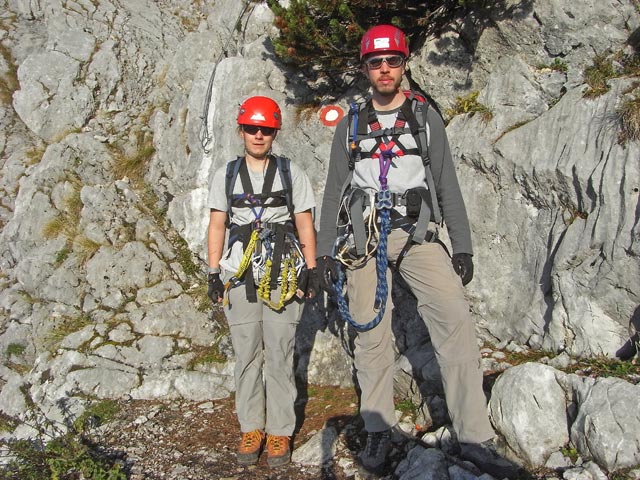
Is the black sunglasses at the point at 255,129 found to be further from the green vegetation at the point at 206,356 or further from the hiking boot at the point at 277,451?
the green vegetation at the point at 206,356

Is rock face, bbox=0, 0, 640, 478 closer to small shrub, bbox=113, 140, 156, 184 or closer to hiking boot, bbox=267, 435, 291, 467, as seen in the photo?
small shrub, bbox=113, 140, 156, 184

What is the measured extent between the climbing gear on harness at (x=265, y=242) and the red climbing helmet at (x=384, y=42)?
165cm

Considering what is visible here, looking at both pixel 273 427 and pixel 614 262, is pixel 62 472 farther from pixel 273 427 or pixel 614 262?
pixel 614 262

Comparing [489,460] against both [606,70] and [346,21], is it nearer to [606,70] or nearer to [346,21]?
[606,70]

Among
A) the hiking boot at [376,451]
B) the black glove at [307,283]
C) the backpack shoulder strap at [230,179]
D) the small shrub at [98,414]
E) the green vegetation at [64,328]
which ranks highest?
the backpack shoulder strap at [230,179]

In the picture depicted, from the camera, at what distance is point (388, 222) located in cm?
470

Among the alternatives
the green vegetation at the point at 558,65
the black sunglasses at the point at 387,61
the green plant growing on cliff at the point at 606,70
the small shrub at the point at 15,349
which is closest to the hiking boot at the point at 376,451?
the black sunglasses at the point at 387,61

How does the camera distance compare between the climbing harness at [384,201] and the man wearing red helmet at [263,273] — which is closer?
the climbing harness at [384,201]

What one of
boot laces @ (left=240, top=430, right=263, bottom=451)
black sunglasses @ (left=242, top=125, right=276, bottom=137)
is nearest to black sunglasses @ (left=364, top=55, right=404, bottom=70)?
black sunglasses @ (left=242, top=125, right=276, bottom=137)

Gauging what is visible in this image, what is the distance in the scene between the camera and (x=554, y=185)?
5809mm

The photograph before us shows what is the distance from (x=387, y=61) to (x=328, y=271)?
7.26 feet

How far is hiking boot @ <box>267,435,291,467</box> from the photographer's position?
5383 millimetres

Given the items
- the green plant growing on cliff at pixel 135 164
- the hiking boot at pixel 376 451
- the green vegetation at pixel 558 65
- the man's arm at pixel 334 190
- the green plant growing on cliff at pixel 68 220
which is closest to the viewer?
the hiking boot at pixel 376 451

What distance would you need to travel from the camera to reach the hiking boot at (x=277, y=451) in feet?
17.7
